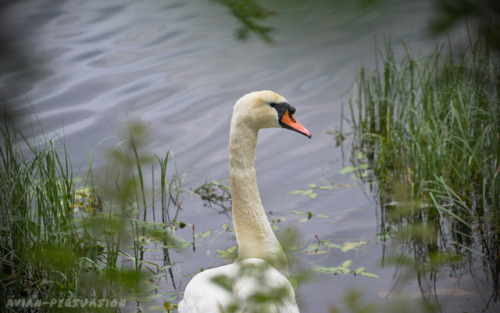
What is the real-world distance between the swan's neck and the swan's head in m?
0.05

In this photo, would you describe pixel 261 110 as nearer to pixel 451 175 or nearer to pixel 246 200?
pixel 246 200

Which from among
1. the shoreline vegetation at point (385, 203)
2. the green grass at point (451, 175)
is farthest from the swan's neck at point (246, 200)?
the green grass at point (451, 175)

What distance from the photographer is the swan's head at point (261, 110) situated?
12.9ft

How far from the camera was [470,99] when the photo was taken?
514 centimetres

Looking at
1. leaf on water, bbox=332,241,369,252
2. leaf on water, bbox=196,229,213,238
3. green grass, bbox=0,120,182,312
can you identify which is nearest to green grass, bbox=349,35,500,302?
leaf on water, bbox=332,241,369,252

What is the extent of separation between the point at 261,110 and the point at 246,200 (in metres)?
0.64

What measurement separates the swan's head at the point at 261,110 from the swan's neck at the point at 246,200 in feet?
A: 0.18

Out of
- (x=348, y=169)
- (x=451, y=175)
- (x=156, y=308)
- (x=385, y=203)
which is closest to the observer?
(x=156, y=308)

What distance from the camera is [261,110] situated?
399 cm

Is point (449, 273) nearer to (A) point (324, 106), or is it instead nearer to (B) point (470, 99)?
(B) point (470, 99)

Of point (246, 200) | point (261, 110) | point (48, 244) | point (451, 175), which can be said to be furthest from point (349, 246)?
point (48, 244)

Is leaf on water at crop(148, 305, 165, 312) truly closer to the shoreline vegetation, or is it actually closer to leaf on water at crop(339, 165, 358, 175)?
the shoreline vegetation

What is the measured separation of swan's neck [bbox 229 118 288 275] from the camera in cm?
391

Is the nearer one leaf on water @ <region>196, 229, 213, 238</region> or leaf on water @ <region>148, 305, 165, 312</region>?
leaf on water @ <region>148, 305, 165, 312</region>
